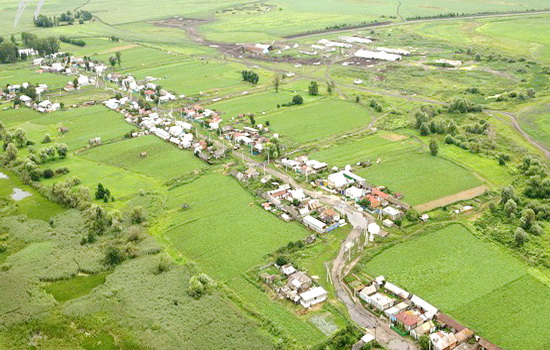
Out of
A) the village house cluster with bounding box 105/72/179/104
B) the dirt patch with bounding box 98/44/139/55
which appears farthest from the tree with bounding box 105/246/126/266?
the dirt patch with bounding box 98/44/139/55

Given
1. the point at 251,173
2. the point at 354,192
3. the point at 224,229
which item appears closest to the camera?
the point at 224,229

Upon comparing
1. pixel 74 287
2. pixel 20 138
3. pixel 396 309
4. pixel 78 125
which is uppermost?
pixel 20 138

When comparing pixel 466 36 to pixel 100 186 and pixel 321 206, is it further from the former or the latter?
pixel 100 186

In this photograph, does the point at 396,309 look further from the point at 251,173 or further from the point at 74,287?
the point at 251,173

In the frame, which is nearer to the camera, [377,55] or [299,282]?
[299,282]

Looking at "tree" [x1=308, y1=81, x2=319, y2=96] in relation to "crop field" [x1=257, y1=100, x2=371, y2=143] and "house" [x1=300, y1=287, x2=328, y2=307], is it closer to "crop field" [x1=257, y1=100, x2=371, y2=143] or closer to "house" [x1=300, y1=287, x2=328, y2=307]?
"crop field" [x1=257, y1=100, x2=371, y2=143]

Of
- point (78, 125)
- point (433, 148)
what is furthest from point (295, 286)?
point (78, 125)

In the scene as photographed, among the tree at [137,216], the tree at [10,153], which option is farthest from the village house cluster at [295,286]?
the tree at [10,153]
